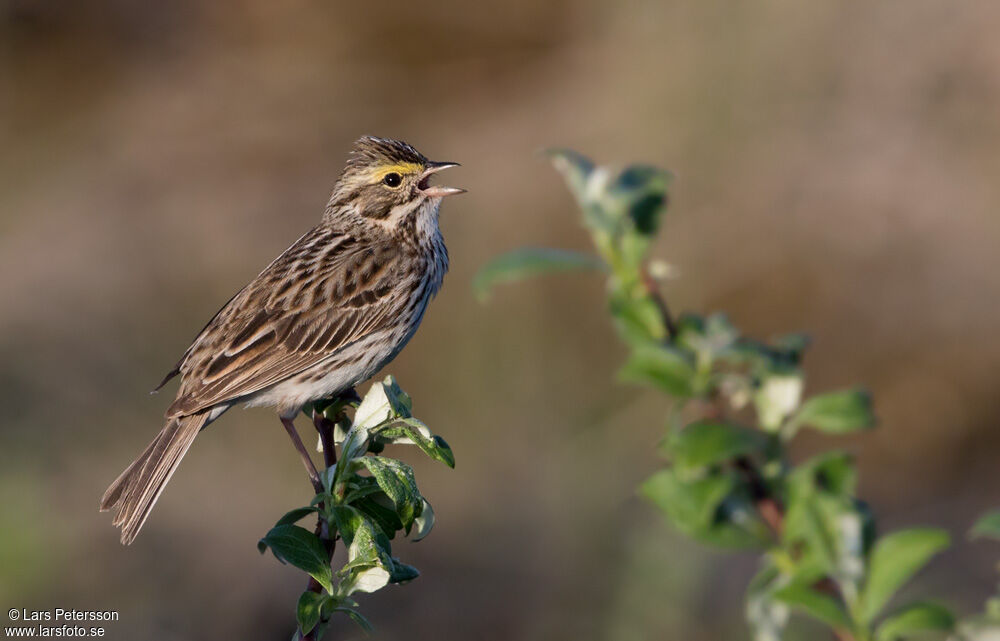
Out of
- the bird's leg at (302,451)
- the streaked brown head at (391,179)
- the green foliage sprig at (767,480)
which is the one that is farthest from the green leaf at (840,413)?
the streaked brown head at (391,179)

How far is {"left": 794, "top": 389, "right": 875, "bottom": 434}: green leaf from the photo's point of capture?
1.43m

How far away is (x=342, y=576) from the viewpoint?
6.35ft

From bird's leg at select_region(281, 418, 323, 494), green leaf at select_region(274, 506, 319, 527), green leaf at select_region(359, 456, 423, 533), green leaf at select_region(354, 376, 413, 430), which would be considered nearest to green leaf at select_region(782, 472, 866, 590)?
green leaf at select_region(359, 456, 423, 533)

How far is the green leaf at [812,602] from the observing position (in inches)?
53.3

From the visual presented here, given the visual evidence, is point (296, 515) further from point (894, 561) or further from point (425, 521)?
point (894, 561)

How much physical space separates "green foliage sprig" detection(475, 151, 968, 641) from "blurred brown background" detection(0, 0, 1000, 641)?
4.26 m

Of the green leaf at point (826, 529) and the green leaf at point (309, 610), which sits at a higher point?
the green leaf at point (826, 529)

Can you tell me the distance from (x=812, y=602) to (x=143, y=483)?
2843 millimetres

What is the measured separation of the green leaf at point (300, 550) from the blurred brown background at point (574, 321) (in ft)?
12.7

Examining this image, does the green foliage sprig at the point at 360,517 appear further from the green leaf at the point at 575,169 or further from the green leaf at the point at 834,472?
the green leaf at the point at 834,472

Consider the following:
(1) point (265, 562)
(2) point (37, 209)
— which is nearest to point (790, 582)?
(1) point (265, 562)

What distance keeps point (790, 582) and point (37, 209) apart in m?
10.6

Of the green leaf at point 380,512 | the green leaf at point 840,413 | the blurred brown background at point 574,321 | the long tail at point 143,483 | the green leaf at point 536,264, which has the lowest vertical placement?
the blurred brown background at point 574,321

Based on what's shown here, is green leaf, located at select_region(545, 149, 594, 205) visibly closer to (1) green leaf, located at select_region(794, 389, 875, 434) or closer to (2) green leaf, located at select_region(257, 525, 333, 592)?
(1) green leaf, located at select_region(794, 389, 875, 434)
